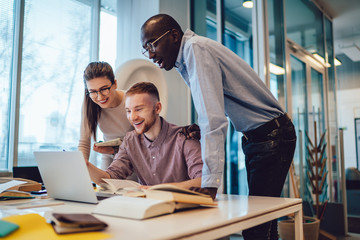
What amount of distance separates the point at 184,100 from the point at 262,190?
2.57 metres

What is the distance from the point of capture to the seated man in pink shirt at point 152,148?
4.74 ft

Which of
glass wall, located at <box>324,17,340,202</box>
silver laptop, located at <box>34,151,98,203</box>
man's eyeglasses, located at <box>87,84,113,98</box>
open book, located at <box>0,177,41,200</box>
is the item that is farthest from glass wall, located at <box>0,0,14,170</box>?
glass wall, located at <box>324,17,340,202</box>

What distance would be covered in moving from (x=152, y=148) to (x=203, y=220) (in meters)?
0.77

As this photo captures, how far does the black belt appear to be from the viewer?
4.34 feet

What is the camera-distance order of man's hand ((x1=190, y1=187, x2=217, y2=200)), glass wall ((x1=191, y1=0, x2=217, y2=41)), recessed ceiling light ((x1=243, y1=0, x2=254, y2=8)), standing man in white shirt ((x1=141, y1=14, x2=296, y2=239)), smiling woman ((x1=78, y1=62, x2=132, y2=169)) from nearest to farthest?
man's hand ((x1=190, y1=187, x2=217, y2=200))
standing man in white shirt ((x1=141, y1=14, x2=296, y2=239))
smiling woman ((x1=78, y1=62, x2=132, y2=169))
recessed ceiling light ((x1=243, y1=0, x2=254, y2=8))
glass wall ((x1=191, y1=0, x2=217, y2=41))

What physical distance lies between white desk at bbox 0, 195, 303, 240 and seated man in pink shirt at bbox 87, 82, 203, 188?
370 millimetres

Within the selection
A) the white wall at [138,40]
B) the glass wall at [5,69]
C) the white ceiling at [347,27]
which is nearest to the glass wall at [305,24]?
the white ceiling at [347,27]

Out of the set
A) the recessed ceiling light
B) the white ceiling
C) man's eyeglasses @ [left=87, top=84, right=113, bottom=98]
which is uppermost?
the recessed ceiling light

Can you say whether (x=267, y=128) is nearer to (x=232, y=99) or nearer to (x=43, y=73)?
(x=232, y=99)

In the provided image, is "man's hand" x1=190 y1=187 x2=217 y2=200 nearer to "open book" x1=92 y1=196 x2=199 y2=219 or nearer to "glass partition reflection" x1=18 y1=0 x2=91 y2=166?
"open book" x1=92 y1=196 x2=199 y2=219

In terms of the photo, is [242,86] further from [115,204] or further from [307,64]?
[307,64]

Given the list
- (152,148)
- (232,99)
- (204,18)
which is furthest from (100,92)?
(204,18)

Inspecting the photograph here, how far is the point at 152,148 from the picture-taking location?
1.50 m

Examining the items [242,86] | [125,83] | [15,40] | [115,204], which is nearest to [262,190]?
[242,86]
